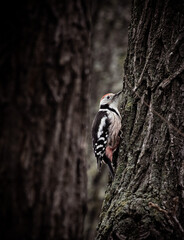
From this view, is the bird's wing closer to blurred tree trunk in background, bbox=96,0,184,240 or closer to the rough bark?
blurred tree trunk in background, bbox=96,0,184,240

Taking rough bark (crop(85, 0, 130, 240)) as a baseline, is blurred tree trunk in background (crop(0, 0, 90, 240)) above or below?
below

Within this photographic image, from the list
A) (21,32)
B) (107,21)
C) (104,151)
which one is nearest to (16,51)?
(21,32)

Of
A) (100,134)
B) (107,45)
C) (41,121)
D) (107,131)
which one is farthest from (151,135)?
(107,45)

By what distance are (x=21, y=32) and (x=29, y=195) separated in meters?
0.81

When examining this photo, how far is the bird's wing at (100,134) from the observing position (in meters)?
4.31

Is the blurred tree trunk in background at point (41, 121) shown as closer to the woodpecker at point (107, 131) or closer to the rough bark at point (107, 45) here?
the woodpecker at point (107, 131)

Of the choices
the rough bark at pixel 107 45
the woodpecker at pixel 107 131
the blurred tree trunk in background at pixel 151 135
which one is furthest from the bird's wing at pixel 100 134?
the rough bark at pixel 107 45

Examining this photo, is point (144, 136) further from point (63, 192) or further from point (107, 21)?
point (107, 21)

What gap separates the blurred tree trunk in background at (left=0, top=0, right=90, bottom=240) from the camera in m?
1.36

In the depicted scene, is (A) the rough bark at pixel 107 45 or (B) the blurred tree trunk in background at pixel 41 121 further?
(A) the rough bark at pixel 107 45

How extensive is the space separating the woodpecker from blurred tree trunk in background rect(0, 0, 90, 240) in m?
2.32

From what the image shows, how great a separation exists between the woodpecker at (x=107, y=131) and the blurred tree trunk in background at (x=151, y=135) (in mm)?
991

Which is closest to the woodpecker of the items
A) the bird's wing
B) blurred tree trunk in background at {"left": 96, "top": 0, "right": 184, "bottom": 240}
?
the bird's wing

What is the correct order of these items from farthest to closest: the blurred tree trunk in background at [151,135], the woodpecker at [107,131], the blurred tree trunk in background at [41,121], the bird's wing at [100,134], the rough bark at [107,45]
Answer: the rough bark at [107,45] < the bird's wing at [100,134] < the woodpecker at [107,131] < the blurred tree trunk in background at [151,135] < the blurred tree trunk in background at [41,121]
